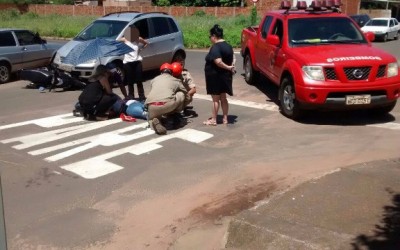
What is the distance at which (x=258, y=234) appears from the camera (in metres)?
4.36

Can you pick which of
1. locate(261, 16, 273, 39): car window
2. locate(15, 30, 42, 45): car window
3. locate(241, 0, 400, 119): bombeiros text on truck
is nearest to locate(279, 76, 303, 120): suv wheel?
locate(241, 0, 400, 119): bombeiros text on truck

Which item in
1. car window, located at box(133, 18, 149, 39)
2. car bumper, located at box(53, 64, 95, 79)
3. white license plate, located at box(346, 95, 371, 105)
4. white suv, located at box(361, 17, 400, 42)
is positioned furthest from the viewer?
white suv, located at box(361, 17, 400, 42)

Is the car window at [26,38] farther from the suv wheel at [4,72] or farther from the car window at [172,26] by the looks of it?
the car window at [172,26]

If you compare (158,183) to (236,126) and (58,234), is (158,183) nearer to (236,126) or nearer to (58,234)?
(58,234)

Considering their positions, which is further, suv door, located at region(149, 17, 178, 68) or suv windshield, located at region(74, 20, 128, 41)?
suv door, located at region(149, 17, 178, 68)

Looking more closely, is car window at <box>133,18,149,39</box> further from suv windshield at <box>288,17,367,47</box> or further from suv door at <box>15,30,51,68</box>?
suv windshield at <box>288,17,367,47</box>

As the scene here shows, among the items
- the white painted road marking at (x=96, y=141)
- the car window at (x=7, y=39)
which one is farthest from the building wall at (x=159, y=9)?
the white painted road marking at (x=96, y=141)

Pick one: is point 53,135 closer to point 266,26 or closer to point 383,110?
point 266,26

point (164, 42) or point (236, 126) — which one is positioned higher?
point (164, 42)

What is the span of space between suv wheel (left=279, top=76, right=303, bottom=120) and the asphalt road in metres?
0.17

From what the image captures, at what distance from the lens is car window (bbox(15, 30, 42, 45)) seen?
14.6 m

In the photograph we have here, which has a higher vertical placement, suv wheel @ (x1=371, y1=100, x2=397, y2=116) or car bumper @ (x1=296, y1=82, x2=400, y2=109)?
car bumper @ (x1=296, y1=82, x2=400, y2=109)

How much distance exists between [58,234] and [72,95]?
7.44 m

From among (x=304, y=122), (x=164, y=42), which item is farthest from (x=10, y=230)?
(x=164, y=42)
